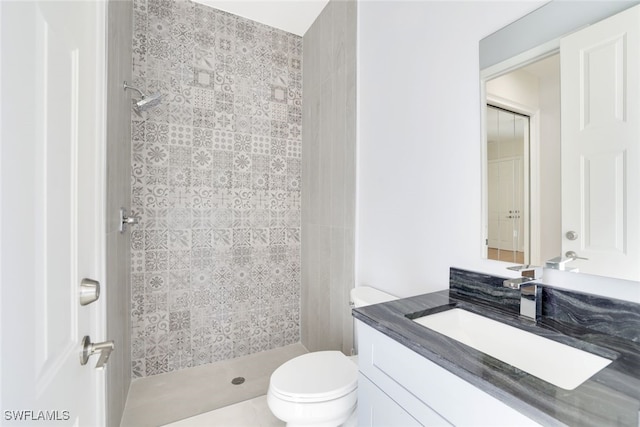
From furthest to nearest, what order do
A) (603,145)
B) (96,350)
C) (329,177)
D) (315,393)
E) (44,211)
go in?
(329,177) → (315,393) → (603,145) → (96,350) → (44,211)

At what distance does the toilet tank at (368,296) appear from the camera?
154 cm

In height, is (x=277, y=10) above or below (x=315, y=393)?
above

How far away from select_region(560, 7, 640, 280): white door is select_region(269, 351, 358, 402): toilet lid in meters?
0.99

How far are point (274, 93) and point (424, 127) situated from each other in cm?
158

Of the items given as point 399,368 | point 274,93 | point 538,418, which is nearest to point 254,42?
point 274,93

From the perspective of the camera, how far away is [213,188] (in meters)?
2.32

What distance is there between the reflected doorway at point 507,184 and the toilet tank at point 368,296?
603 millimetres

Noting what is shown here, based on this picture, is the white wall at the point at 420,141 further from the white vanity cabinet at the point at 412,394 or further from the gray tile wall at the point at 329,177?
the white vanity cabinet at the point at 412,394

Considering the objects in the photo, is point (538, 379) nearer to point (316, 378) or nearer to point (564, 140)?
point (564, 140)

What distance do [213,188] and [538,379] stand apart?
7.25ft

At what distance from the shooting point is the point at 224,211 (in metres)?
2.37

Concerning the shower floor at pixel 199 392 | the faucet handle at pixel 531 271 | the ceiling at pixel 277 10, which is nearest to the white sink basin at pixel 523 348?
the faucet handle at pixel 531 271

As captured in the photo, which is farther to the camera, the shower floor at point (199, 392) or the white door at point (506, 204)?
the shower floor at point (199, 392)

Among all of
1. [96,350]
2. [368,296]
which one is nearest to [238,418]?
[368,296]
